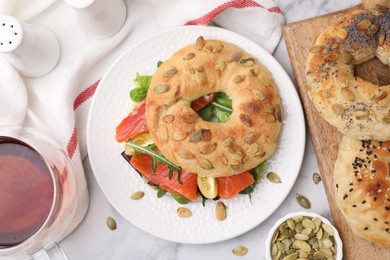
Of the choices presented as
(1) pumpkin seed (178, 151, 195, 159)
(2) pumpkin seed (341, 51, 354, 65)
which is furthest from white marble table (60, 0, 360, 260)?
(1) pumpkin seed (178, 151, 195, 159)

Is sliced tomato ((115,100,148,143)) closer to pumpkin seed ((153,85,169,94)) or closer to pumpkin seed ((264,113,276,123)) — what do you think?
pumpkin seed ((153,85,169,94))

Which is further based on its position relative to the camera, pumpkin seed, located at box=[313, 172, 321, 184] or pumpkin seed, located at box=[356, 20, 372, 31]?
pumpkin seed, located at box=[313, 172, 321, 184]

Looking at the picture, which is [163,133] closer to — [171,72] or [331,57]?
[171,72]

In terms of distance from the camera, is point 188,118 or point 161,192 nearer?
point 188,118

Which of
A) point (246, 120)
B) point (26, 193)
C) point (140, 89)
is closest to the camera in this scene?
point (26, 193)

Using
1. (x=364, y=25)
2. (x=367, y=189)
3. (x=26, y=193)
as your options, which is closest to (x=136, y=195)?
(x=26, y=193)
